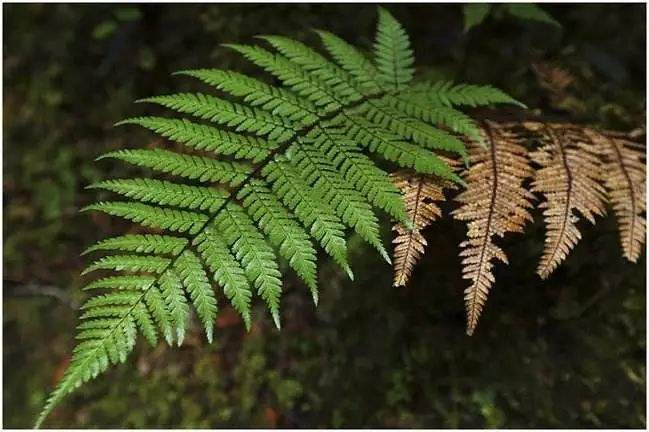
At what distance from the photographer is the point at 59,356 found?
2832 mm

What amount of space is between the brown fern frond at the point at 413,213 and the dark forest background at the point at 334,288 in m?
0.47

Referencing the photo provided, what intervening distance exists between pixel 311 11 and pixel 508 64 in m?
0.97

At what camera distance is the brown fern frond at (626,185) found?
5.52 ft

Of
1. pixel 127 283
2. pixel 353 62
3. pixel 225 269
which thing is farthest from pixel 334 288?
pixel 127 283

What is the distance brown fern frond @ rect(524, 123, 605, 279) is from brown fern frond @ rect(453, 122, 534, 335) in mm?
61

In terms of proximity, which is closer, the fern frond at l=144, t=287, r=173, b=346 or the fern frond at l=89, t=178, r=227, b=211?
the fern frond at l=144, t=287, r=173, b=346

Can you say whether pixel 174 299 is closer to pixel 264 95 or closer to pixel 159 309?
pixel 159 309

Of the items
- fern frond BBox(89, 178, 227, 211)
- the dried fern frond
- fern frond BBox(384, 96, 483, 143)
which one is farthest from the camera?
the dried fern frond

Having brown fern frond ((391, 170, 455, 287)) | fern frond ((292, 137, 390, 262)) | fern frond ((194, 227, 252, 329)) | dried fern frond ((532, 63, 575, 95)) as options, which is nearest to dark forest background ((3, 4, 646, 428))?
dried fern frond ((532, 63, 575, 95))

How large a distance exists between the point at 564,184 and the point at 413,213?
1.54 ft

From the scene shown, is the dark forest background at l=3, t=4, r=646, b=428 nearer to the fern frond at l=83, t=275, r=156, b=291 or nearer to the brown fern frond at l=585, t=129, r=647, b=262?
the brown fern frond at l=585, t=129, r=647, b=262

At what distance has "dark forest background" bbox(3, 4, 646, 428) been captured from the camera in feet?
7.22

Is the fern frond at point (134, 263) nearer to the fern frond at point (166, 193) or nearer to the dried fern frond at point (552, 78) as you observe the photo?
the fern frond at point (166, 193)

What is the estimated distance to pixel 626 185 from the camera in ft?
5.77
